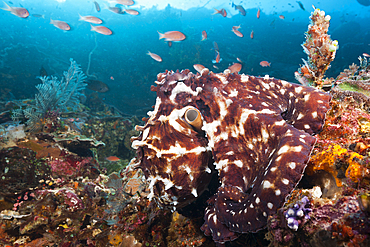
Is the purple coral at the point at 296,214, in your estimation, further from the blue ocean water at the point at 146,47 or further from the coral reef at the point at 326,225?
the blue ocean water at the point at 146,47

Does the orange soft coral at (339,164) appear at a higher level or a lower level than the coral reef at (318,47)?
lower

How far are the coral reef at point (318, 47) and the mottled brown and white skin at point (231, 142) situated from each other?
1.44m

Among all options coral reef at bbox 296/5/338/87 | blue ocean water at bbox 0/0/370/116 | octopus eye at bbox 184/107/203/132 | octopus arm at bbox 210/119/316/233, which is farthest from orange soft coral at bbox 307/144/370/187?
blue ocean water at bbox 0/0/370/116

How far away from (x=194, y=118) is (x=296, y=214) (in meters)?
1.24

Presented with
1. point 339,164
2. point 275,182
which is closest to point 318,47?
point 339,164

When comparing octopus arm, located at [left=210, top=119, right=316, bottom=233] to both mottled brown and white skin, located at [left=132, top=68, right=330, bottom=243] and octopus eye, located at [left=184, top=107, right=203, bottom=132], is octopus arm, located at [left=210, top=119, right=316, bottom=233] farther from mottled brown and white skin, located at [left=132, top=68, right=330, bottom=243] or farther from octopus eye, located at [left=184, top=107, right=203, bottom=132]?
octopus eye, located at [left=184, top=107, right=203, bottom=132]

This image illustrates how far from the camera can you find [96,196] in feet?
15.5

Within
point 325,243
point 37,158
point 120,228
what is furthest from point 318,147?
point 37,158

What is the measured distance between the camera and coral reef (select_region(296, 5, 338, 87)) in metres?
2.84

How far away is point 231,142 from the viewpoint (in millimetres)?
1841

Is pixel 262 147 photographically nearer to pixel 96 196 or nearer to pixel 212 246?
pixel 212 246

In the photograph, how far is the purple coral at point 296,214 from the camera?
129cm

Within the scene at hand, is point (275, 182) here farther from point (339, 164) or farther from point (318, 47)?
point (318, 47)

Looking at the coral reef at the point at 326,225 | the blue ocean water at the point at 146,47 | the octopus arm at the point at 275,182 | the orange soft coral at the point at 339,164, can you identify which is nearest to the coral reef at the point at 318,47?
the orange soft coral at the point at 339,164
